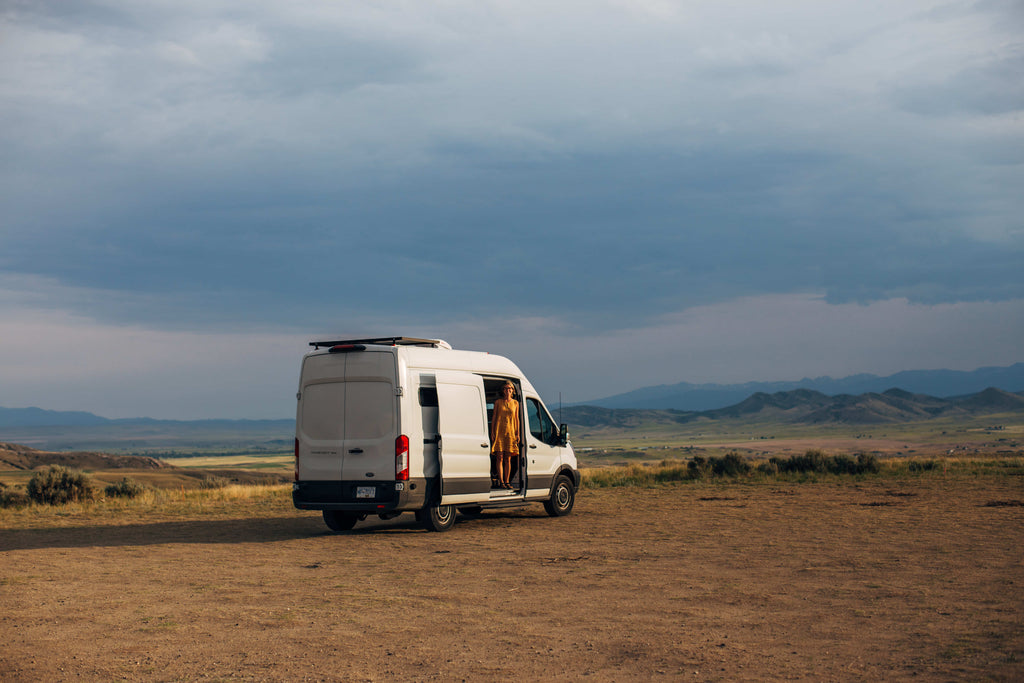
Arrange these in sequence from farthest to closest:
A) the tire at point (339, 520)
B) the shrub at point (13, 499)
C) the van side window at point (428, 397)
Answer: the shrub at point (13, 499), the tire at point (339, 520), the van side window at point (428, 397)

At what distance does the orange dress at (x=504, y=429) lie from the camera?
15.6m

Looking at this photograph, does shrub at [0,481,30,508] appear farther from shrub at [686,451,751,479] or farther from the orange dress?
shrub at [686,451,751,479]

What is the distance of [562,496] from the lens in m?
17.3

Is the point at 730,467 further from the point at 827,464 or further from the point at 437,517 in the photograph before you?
the point at 437,517

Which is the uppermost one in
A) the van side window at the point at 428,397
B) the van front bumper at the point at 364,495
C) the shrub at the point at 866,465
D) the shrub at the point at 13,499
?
the van side window at the point at 428,397

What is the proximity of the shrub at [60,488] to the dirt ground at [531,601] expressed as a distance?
6837mm

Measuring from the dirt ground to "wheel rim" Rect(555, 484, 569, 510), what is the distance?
1213mm

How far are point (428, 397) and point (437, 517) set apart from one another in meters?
2.06

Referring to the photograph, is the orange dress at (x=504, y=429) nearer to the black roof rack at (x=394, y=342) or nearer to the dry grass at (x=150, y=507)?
the black roof rack at (x=394, y=342)

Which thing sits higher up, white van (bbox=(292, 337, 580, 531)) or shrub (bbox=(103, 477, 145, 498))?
white van (bbox=(292, 337, 580, 531))

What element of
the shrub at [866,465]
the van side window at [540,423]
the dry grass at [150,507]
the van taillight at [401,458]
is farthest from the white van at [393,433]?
the shrub at [866,465]

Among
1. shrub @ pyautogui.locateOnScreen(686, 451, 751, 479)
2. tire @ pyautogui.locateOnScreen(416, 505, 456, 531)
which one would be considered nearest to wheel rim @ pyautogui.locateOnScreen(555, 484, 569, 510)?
tire @ pyautogui.locateOnScreen(416, 505, 456, 531)

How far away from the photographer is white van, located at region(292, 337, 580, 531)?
45.1ft

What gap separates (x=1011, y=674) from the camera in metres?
5.87
